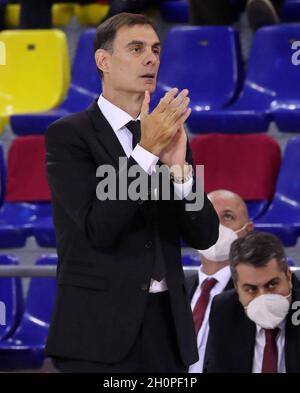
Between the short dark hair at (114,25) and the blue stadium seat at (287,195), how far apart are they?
1395 mm

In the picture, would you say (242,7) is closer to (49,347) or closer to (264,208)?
(264,208)

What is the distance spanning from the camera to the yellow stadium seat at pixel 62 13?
4031mm

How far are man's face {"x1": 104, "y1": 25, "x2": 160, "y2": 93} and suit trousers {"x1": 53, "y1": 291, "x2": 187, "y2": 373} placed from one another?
334 millimetres

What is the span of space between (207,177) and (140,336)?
1.68 metres

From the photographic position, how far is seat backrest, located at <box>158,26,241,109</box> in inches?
137

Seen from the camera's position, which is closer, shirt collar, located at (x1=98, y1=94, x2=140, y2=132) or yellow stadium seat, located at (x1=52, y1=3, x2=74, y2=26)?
shirt collar, located at (x1=98, y1=94, x2=140, y2=132)

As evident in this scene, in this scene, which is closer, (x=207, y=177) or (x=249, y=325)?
(x=249, y=325)

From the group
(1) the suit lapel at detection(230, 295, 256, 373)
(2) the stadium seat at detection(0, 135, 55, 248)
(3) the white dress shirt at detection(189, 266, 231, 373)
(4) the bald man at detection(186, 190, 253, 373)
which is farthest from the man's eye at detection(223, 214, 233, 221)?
(2) the stadium seat at detection(0, 135, 55, 248)

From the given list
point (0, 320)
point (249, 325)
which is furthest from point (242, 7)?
point (249, 325)

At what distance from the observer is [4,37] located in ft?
12.4

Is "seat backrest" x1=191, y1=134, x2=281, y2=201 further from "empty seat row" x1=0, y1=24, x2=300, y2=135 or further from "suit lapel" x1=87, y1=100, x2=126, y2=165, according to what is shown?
"suit lapel" x1=87, y1=100, x2=126, y2=165

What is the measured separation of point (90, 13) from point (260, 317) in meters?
2.00

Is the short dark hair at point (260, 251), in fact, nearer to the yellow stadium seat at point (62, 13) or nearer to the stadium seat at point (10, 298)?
the stadium seat at point (10, 298)

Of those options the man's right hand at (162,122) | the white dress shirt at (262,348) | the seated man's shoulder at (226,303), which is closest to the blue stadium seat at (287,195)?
the seated man's shoulder at (226,303)
